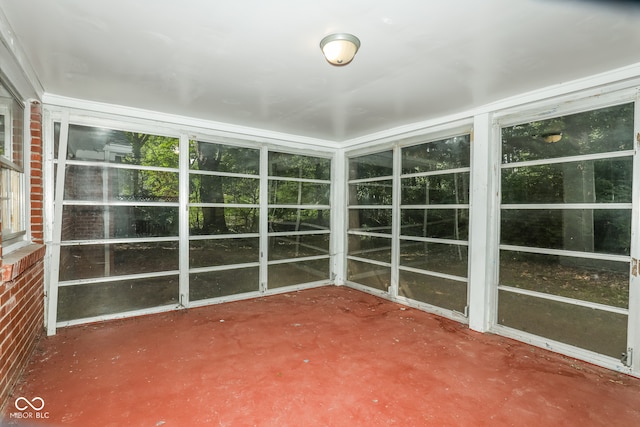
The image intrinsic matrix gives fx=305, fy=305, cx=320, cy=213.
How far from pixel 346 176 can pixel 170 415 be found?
4.47m

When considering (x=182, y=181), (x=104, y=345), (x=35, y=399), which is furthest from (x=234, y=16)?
(x=104, y=345)

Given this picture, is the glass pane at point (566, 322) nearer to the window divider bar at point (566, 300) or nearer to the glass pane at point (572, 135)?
the window divider bar at point (566, 300)

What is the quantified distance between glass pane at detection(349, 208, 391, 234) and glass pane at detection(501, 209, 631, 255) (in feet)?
5.76

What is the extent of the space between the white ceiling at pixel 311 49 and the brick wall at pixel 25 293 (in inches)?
33.6

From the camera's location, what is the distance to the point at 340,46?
222cm

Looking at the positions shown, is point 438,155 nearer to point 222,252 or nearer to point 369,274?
point 369,274

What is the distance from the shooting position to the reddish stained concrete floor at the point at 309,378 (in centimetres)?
216

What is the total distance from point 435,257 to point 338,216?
2.05 metres

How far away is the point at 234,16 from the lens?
203 centimetres

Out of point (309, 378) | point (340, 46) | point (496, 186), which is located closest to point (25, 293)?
point (309, 378)

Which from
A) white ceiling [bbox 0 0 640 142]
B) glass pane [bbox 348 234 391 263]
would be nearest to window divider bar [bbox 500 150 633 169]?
white ceiling [bbox 0 0 640 142]

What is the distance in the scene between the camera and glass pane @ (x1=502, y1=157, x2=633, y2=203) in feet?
9.21

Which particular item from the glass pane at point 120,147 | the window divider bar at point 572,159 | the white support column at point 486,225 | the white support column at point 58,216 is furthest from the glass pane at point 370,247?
the white support column at point 58,216

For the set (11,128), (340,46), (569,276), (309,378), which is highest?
(340,46)
